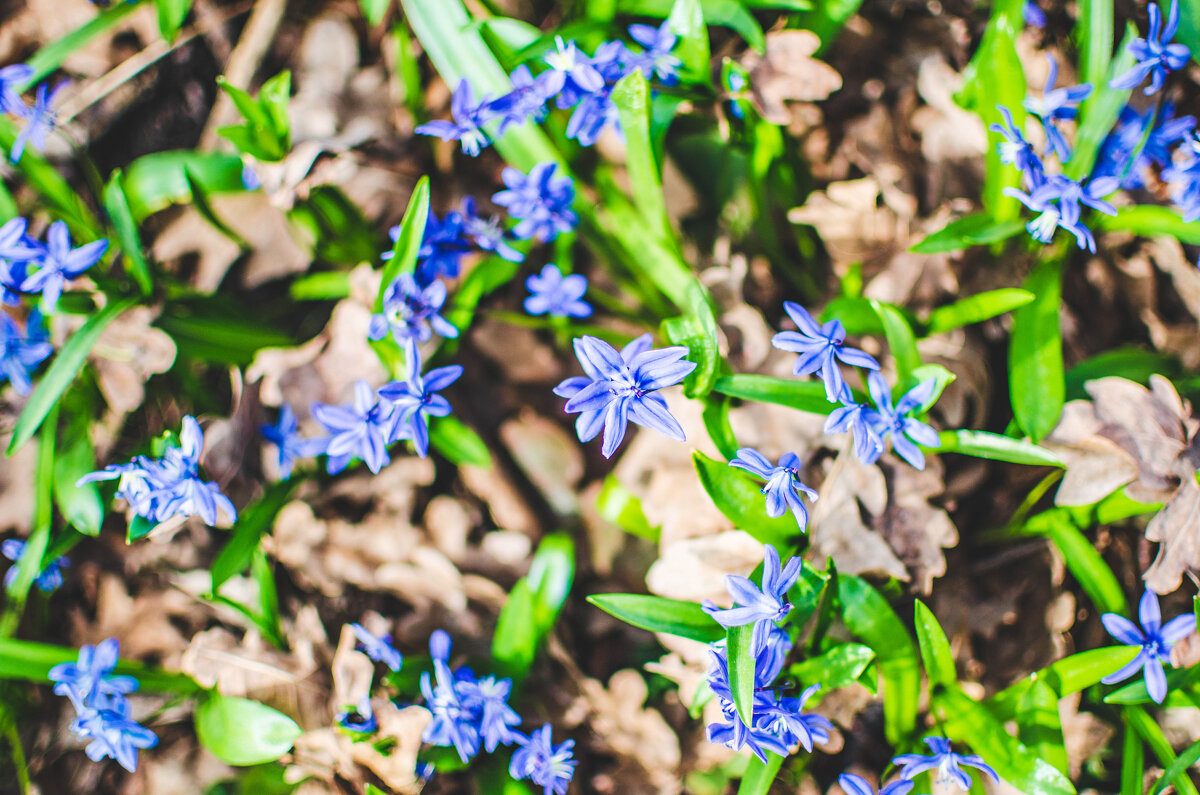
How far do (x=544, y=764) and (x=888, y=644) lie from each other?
105 cm

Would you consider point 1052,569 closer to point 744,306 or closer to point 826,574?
point 826,574

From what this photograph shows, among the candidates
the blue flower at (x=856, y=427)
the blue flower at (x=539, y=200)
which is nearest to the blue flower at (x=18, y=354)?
the blue flower at (x=539, y=200)

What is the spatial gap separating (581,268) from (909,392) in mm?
1521

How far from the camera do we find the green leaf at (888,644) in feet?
6.76

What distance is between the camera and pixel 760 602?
1.69 m

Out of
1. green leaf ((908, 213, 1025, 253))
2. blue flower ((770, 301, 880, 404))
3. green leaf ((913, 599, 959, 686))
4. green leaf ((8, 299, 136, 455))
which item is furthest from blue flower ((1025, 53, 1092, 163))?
green leaf ((8, 299, 136, 455))

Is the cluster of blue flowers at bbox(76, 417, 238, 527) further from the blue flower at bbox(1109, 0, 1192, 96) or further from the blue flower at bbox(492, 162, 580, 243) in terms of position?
the blue flower at bbox(1109, 0, 1192, 96)

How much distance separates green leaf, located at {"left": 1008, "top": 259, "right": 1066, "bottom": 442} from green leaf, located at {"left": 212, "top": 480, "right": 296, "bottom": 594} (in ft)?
8.02

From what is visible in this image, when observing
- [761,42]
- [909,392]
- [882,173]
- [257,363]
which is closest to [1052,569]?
[909,392]

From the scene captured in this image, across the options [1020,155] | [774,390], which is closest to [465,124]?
[774,390]

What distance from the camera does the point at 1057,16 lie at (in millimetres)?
2898

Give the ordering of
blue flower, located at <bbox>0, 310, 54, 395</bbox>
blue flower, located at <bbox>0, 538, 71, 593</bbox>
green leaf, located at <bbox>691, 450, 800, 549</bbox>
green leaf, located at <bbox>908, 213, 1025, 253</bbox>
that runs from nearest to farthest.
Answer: green leaf, located at <bbox>691, 450, 800, 549</bbox>, green leaf, located at <bbox>908, 213, 1025, 253</bbox>, blue flower, located at <bbox>0, 310, 54, 395</bbox>, blue flower, located at <bbox>0, 538, 71, 593</bbox>

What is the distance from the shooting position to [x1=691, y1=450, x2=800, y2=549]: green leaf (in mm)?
1929

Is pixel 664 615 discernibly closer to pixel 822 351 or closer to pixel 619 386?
pixel 619 386
